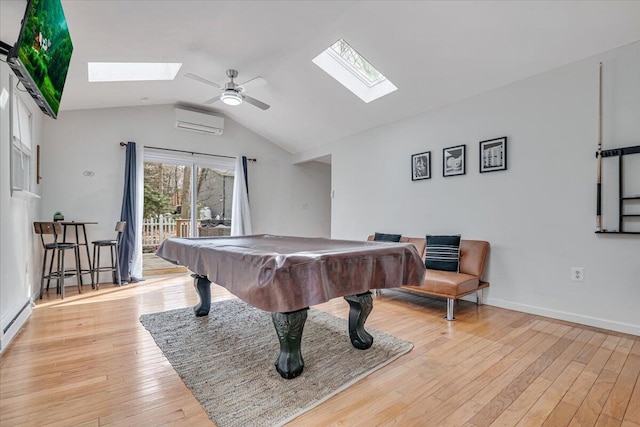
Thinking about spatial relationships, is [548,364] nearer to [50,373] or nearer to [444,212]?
[444,212]

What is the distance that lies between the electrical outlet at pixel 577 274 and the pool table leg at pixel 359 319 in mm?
2145

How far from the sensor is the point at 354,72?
419 cm

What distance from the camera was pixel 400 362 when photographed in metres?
2.04

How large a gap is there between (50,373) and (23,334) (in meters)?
1.01

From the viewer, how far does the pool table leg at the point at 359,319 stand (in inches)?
88.7

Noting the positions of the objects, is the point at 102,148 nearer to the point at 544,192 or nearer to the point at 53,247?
the point at 53,247

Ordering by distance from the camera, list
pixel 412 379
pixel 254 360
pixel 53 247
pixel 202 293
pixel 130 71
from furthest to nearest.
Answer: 1. pixel 130 71
2. pixel 53 247
3. pixel 202 293
4. pixel 254 360
5. pixel 412 379

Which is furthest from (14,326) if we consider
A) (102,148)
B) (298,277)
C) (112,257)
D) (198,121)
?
(198,121)

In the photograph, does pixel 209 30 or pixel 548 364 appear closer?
pixel 548 364

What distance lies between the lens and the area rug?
5.16 feet

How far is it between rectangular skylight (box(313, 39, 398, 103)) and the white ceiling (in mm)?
106

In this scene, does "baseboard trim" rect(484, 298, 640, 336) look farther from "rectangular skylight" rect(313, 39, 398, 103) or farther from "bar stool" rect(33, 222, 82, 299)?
"bar stool" rect(33, 222, 82, 299)

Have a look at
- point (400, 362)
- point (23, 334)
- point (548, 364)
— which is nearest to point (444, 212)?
point (548, 364)

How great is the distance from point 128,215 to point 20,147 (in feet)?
5.81
